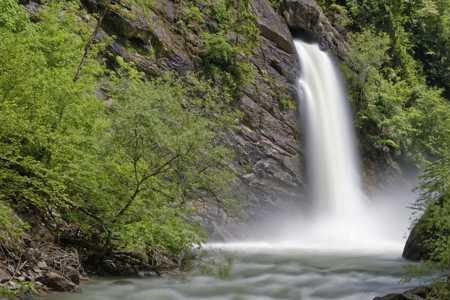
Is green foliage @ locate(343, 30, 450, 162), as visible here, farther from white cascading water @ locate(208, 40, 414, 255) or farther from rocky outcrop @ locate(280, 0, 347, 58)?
white cascading water @ locate(208, 40, 414, 255)

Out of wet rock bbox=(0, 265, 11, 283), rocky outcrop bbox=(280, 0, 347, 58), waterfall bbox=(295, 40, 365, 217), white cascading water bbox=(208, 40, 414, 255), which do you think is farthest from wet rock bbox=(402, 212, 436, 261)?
rocky outcrop bbox=(280, 0, 347, 58)

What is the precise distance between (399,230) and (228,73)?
1118 centimetres

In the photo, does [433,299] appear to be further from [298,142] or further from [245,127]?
[298,142]

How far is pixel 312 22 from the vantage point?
29.8m

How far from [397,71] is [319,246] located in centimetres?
2042

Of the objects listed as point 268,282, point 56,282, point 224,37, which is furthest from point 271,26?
point 56,282

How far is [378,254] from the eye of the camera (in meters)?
16.2

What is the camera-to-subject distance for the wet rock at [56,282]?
7879 millimetres

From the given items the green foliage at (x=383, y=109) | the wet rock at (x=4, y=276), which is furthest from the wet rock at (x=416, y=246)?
the green foliage at (x=383, y=109)

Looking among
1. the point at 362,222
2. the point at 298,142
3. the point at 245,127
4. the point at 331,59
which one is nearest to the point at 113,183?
the point at 245,127

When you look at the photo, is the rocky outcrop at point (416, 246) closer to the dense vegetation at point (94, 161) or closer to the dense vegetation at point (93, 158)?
the dense vegetation at point (93, 158)

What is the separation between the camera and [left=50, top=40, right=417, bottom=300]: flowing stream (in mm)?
9789

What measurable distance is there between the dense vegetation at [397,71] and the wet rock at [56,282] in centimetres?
1915

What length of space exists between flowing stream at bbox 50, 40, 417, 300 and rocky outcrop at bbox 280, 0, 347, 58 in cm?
114
